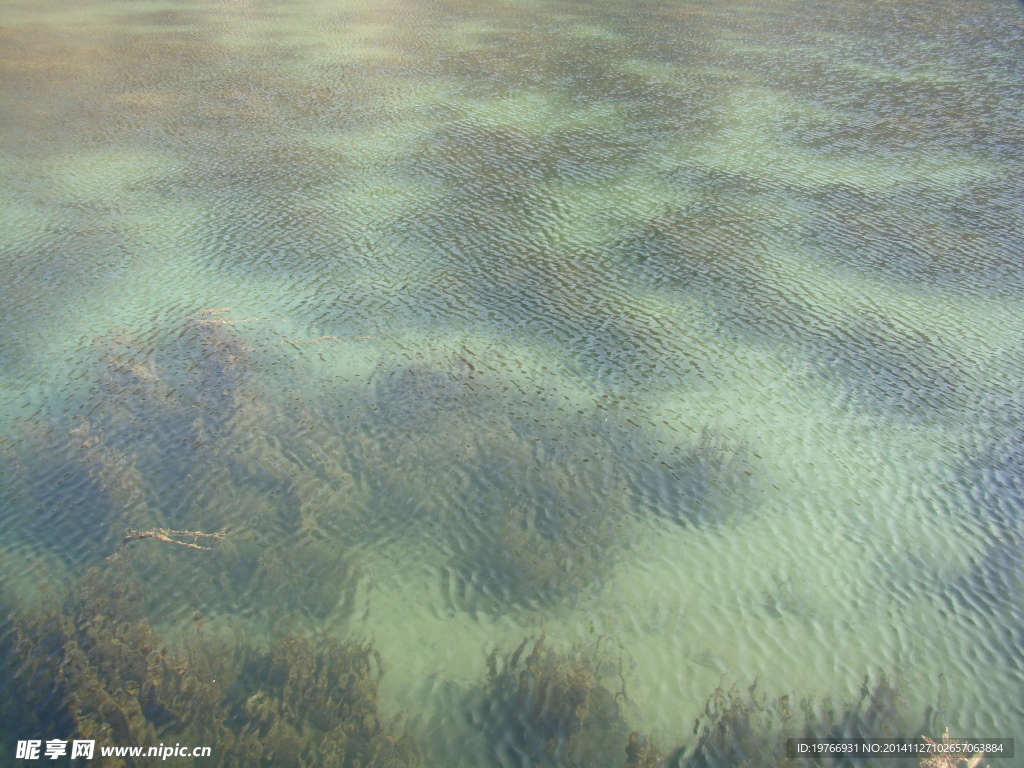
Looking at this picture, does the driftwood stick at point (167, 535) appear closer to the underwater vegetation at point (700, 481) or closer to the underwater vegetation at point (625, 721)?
the underwater vegetation at point (625, 721)

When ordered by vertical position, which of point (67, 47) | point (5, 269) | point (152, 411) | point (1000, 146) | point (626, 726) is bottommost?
point (626, 726)

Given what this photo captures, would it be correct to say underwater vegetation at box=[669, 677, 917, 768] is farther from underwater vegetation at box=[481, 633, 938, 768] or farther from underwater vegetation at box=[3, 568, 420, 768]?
underwater vegetation at box=[3, 568, 420, 768]

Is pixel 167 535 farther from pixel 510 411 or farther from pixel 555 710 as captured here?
pixel 555 710

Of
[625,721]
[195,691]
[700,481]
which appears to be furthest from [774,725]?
[195,691]

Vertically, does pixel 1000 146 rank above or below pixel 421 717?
above

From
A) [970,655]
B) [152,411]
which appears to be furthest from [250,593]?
[970,655]

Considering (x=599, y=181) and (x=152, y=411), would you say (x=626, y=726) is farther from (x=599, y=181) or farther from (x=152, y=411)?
(x=599, y=181)

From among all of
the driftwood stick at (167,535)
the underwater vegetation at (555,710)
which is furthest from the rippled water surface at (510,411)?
the driftwood stick at (167,535)

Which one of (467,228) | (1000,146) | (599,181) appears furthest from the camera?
(1000,146)
